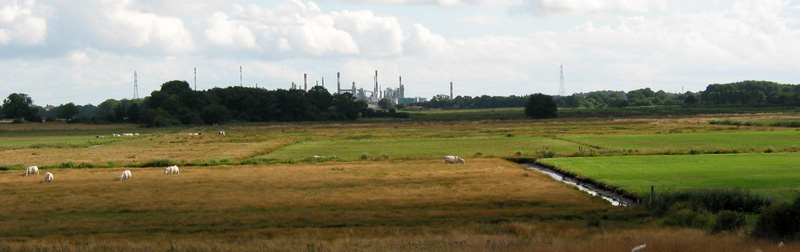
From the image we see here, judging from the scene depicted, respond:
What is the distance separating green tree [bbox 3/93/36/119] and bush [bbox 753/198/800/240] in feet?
603

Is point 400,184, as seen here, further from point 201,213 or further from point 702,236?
point 702,236

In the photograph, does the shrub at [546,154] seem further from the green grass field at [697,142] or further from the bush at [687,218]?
the bush at [687,218]

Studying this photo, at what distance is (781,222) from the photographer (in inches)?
683

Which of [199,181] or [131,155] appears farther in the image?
[131,155]

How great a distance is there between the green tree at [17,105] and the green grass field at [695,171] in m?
162

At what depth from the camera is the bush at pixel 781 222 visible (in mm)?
17103

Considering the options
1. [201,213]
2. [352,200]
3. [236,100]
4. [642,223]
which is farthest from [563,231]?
[236,100]

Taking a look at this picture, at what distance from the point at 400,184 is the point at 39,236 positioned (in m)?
16.6

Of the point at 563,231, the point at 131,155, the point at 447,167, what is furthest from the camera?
the point at 131,155

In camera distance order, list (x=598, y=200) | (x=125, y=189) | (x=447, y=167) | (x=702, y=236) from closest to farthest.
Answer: (x=702, y=236) < (x=598, y=200) < (x=125, y=189) < (x=447, y=167)

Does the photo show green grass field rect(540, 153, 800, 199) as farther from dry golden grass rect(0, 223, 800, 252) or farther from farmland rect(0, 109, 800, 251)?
dry golden grass rect(0, 223, 800, 252)

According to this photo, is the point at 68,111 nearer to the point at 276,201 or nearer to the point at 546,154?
the point at 546,154

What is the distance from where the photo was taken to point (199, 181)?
122ft

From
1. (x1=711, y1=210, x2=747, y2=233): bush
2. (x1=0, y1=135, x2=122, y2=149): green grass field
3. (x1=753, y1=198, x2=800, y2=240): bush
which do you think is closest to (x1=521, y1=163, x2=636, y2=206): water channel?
(x1=711, y1=210, x2=747, y2=233): bush
